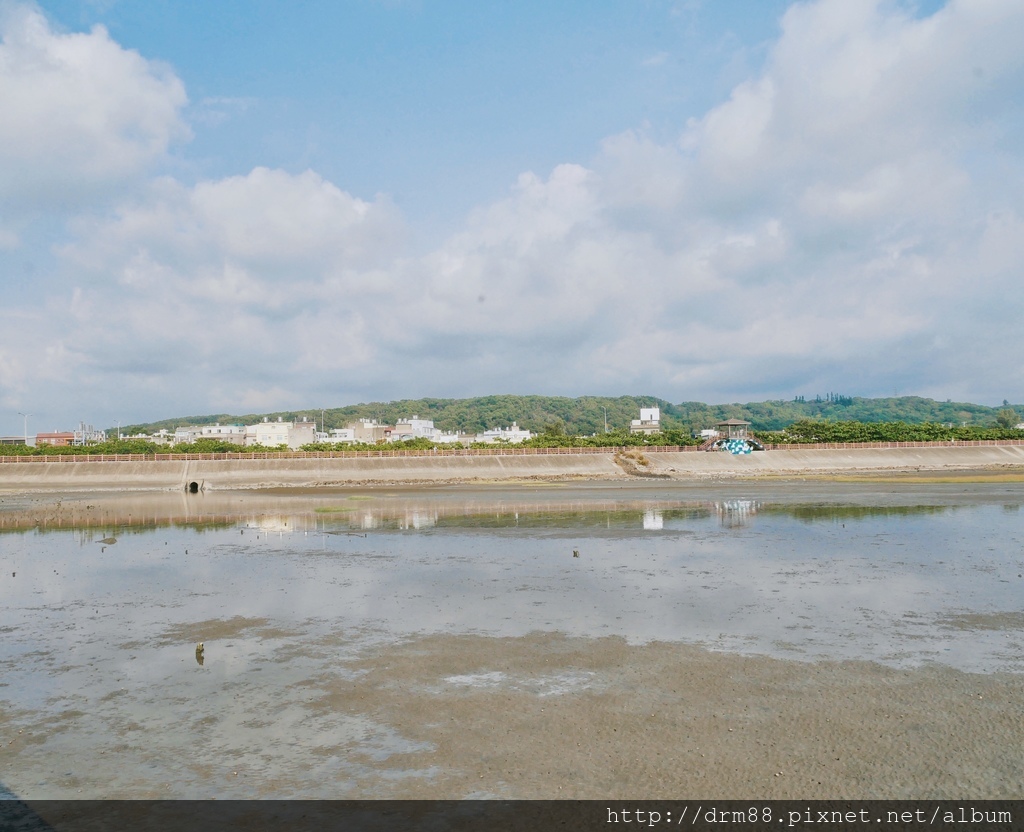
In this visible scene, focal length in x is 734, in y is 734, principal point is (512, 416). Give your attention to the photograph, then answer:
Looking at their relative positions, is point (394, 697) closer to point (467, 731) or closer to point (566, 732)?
point (467, 731)

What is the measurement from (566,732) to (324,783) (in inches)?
134

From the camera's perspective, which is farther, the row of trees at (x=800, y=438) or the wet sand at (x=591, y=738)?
the row of trees at (x=800, y=438)

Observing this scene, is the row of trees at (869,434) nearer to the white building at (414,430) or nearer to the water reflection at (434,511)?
the water reflection at (434,511)

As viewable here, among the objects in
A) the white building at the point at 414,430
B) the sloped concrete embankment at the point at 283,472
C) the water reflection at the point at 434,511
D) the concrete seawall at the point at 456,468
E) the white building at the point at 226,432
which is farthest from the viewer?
the white building at the point at 414,430

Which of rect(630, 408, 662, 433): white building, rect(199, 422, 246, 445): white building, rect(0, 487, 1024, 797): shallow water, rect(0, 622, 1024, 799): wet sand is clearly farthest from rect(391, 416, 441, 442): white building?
rect(0, 622, 1024, 799): wet sand

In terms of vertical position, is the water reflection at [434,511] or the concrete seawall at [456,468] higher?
the concrete seawall at [456,468]

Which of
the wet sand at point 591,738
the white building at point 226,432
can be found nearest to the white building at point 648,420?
the white building at point 226,432

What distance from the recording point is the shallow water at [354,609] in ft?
34.9

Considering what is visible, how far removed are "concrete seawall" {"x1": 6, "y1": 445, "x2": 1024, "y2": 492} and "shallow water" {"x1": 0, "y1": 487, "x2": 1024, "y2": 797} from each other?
4074cm

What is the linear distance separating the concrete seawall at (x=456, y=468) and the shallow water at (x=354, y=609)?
40.7m

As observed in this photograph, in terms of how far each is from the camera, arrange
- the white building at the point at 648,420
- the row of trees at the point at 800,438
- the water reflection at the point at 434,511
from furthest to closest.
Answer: the white building at the point at 648,420 < the row of trees at the point at 800,438 < the water reflection at the point at 434,511

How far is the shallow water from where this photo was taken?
10641 millimetres

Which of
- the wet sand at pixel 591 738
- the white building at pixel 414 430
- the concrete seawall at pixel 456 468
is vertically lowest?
the wet sand at pixel 591 738
